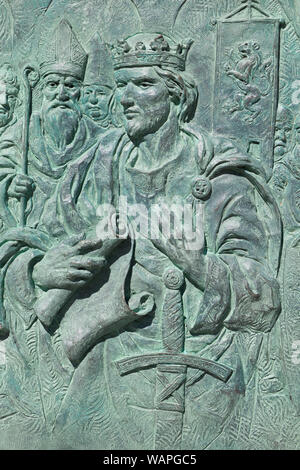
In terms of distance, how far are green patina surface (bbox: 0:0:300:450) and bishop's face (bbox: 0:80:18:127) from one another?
199 millimetres

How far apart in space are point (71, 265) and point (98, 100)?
0.86m

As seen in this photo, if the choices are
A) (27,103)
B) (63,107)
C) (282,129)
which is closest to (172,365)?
(282,129)

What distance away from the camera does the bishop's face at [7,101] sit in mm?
5395

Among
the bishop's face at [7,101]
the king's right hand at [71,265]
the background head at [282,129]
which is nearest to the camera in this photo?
the king's right hand at [71,265]

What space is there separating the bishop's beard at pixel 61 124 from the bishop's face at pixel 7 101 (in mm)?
179

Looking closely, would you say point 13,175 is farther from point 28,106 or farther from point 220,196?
point 220,196

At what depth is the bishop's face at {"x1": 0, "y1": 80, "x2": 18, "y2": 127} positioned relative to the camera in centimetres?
539

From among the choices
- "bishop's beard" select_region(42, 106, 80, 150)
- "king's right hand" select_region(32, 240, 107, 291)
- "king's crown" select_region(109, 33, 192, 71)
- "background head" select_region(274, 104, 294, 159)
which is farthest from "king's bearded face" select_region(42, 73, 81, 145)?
"background head" select_region(274, 104, 294, 159)

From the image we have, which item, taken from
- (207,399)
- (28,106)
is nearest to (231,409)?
(207,399)

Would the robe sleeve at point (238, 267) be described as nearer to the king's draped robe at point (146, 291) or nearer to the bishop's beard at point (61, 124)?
the king's draped robe at point (146, 291)

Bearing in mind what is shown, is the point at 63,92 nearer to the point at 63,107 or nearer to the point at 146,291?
the point at 63,107

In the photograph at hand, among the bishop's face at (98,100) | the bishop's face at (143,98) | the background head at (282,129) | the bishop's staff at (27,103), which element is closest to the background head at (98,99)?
the bishop's face at (98,100)

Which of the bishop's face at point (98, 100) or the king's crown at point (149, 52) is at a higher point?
the king's crown at point (149, 52)

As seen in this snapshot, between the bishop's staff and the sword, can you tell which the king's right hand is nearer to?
the bishop's staff
